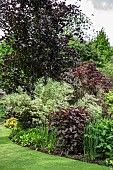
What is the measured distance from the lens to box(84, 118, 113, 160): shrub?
19.2 ft

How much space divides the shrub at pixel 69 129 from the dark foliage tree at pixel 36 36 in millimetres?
2832

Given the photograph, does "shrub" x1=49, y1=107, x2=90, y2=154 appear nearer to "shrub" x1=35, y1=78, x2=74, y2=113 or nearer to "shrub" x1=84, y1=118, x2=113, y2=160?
"shrub" x1=84, y1=118, x2=113, y2=160

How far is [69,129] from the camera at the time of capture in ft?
20.9

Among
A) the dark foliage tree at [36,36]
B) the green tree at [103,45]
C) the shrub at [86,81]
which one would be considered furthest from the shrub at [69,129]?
the green tree at [103,45]

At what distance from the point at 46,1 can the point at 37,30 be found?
1065mm

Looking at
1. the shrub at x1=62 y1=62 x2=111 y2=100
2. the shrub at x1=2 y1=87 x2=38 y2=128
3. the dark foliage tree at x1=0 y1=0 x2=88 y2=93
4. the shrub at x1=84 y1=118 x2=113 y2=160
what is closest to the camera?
the shrub at x1=84 y1=118 x2=113 y2=160

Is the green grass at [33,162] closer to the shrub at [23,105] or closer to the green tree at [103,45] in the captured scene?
the shrub at [23,105]

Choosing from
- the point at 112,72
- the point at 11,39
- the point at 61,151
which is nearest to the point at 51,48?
the point at 11,39

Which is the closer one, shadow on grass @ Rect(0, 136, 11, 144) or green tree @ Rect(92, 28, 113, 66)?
shadow on grass @ Rect(0, 136, 11, 144)

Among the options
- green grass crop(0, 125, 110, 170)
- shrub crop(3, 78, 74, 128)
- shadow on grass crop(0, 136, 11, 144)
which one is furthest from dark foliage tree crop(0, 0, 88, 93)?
green grass crop(0, 125, 110, 170)

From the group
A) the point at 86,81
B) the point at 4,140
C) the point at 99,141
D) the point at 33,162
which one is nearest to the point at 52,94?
the point at 4,140

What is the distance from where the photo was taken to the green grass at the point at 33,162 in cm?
539

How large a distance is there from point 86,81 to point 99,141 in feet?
15.5

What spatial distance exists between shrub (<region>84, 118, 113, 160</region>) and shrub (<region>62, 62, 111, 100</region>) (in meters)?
3.98
